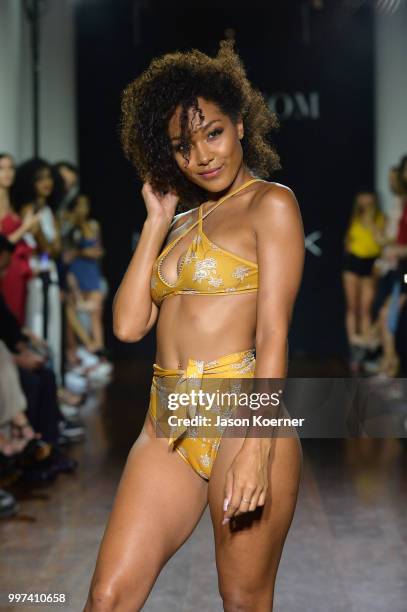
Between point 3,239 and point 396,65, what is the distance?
5309mm

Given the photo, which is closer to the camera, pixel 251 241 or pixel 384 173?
pixel 251 241

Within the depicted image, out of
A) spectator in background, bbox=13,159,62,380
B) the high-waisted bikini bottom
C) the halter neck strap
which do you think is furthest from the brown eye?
spectator in background, bbox=13,159,62,380

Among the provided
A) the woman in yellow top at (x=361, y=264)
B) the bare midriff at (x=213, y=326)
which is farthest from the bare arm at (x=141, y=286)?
the woman in yellow top at (x=361, y=264)

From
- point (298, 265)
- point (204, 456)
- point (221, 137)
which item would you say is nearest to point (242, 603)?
point (204, 456)

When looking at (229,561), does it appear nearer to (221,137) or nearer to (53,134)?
(221,137)

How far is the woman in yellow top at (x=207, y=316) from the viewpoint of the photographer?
6.14ft

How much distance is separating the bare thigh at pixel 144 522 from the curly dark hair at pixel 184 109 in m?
0.51

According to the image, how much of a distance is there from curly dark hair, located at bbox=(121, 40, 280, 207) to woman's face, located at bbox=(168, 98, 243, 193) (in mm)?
15

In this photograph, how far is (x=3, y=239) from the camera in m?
4.71

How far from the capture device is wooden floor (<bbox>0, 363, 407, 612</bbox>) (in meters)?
3.03

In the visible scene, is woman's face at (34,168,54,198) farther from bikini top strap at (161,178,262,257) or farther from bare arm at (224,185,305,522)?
bare arm at (224,185,305,522)

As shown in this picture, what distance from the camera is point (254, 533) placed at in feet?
6.25

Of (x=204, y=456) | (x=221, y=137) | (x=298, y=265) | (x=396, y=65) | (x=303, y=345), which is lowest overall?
(x=303, y=345)

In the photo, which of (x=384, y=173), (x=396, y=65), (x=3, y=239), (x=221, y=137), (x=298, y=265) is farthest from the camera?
(x=384, y=173)
